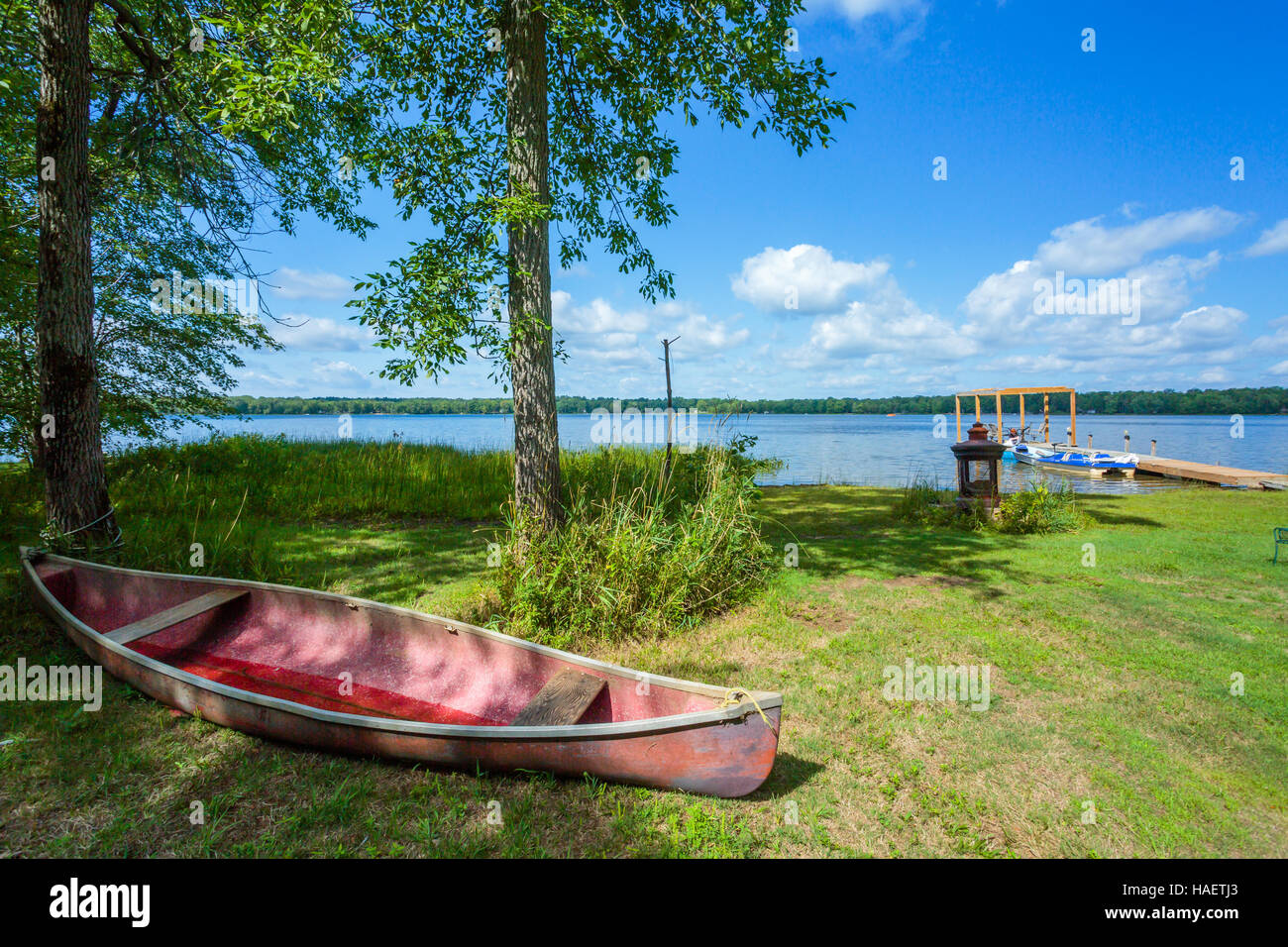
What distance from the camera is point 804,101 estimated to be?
612cm

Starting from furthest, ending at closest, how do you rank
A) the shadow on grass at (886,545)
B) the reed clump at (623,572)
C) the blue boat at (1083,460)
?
the blue boat at (1083,460) → the shadow on grass at (886,545) → the reed clump at (623,572)

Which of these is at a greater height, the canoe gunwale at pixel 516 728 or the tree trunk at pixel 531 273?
the tree trunk at pixel 531 273

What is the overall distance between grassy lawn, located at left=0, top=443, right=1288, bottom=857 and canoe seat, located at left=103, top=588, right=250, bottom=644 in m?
0.39

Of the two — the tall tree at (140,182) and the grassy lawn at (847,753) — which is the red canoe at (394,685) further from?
the tall tree at (140,182)

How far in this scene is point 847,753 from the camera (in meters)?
3.48

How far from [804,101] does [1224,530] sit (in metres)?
10.1

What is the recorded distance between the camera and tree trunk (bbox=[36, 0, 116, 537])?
552cm

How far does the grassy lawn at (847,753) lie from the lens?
277cm

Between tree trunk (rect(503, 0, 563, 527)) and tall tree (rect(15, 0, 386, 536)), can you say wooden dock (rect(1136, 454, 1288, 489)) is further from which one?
tall tree (rect(15, 0, 386, 536))

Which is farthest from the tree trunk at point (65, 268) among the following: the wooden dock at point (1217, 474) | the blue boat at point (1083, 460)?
the wooden dock at point (1217, 474)

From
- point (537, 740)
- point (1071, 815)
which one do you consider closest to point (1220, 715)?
point (1071, 815)

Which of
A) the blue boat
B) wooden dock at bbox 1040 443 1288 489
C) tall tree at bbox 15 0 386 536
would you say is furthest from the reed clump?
wooden dock at bbox 1040 443 1288 489
